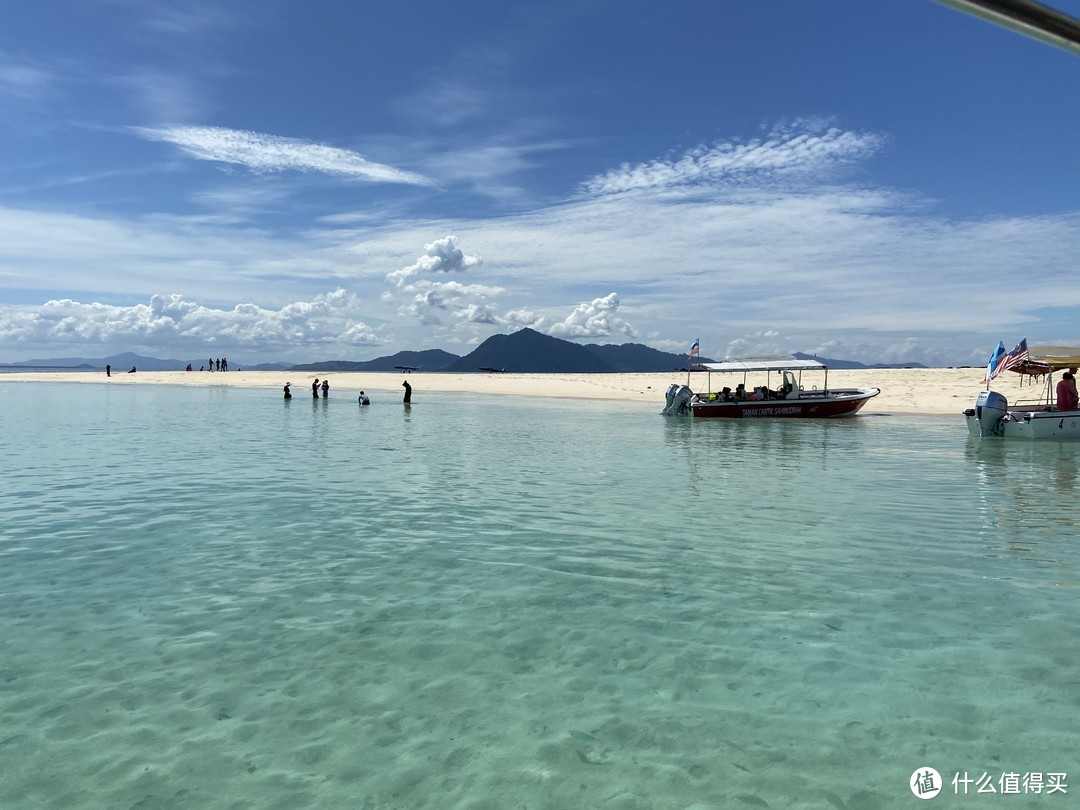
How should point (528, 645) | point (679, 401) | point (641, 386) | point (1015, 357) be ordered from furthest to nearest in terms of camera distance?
point (641, 386), point (679, 401), point (1015, 357), point (528, 645)

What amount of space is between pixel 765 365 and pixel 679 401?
6074mm

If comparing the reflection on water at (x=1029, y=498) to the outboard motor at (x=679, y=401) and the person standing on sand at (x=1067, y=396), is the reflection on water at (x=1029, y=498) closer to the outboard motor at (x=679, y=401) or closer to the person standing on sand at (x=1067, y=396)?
the person standing on sand at (x=1067, y=396)

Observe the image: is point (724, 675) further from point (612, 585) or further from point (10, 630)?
point (10, 630)

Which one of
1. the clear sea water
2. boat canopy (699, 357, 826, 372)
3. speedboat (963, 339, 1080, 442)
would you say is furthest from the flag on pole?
the clear sea water

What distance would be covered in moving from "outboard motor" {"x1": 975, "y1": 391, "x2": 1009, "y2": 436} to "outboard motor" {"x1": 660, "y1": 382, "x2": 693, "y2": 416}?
17.6 meters

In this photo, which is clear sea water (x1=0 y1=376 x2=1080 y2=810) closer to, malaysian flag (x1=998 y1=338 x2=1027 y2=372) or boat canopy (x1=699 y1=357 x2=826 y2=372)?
malaysian flag (x1=998 y1=338 x2=1027 y2=372)

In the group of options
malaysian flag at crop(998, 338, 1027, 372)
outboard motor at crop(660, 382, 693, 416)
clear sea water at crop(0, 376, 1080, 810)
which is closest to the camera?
clear sea water at crop(0, 376, 1080, 810)

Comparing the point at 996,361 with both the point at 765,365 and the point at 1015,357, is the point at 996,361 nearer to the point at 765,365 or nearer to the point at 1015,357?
the point at 1015,357

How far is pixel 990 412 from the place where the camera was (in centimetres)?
3303

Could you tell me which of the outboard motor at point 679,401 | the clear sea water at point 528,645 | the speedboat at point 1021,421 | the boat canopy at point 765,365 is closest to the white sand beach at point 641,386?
the boat canopy at point 765,365

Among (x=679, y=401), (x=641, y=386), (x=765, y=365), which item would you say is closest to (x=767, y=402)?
(x=765, y=365)

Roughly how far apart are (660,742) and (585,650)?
2.04 meters

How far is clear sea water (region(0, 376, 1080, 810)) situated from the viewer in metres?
5.84

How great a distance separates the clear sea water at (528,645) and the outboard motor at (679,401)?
28.4 metres
